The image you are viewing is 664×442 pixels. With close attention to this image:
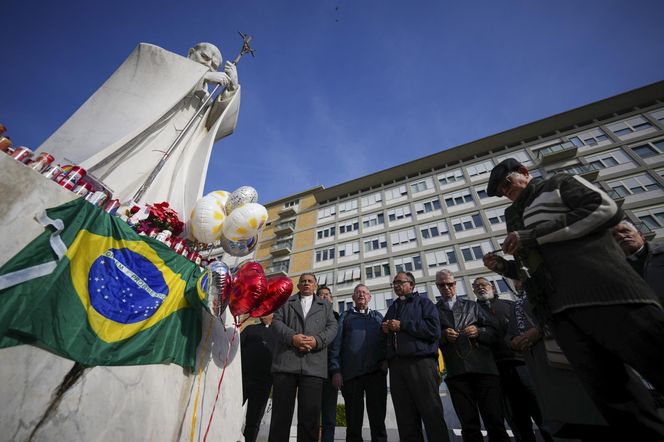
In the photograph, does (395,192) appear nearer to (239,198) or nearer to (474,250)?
(474,250)

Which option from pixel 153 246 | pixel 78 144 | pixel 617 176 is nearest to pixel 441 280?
pixel 153 246

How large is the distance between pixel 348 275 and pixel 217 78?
65.0 ft

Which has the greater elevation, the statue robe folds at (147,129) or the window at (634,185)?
the window at (634,185)

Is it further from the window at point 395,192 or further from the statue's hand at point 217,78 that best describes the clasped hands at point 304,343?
the window at point 395,192

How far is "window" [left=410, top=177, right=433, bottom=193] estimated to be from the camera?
25672 millimetres

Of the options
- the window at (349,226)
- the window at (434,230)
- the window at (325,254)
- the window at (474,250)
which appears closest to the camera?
the window at (474,250)

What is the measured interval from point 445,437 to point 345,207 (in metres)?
26.6

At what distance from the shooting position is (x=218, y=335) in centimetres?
294

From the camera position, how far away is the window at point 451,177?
967 inches

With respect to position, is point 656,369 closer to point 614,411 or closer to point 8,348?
point 614,411

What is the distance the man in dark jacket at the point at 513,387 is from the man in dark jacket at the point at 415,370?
34.7 inches

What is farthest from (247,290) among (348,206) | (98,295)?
(348,206)

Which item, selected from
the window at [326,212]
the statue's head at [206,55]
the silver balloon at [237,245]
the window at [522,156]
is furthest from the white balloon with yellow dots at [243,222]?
the window at [326,212]

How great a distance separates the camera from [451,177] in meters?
25.0
